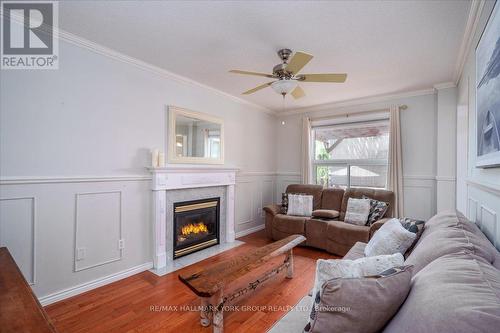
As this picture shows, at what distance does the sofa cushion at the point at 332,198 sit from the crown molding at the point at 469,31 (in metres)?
2.28

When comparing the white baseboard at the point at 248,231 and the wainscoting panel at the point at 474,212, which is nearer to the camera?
the wainscoting panel at the point at 474,212

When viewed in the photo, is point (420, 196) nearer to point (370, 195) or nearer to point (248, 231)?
point (370, 195)

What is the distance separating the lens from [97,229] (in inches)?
98.7

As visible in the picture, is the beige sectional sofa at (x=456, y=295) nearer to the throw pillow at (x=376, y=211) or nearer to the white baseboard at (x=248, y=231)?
the throw pillow at (x=376, y=211)

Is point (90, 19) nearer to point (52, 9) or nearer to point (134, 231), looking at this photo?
point (52, 9)

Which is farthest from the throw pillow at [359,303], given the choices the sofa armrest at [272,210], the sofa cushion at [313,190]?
the sofa cushion at [313,190]

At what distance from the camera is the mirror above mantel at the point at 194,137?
323 cm

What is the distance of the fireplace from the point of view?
3.30m

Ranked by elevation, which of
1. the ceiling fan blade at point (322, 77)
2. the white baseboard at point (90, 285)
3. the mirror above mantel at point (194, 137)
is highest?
the ceiling fan blade at point (322, 77)

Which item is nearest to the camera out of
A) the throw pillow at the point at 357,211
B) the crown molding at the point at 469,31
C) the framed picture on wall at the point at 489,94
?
the framed picture on wall at the point at 489,94

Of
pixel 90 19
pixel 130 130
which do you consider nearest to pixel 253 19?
pixel 90 19

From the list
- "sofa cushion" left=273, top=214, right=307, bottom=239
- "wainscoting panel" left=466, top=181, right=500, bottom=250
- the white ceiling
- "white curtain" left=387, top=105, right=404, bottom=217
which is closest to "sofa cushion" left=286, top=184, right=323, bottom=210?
"sofa cushion" left=273, top=214, right=307, bottom=239

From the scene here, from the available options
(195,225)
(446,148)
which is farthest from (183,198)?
(446,148)

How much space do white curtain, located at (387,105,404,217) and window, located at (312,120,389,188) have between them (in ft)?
0.74
